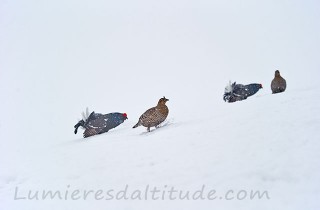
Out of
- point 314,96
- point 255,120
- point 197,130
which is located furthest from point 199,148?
point 314,96

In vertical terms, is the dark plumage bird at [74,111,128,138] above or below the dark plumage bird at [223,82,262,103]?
below

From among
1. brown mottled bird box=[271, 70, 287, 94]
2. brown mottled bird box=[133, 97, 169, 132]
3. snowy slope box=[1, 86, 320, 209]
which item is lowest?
snowy slope box=[1, 86, 320, 209]

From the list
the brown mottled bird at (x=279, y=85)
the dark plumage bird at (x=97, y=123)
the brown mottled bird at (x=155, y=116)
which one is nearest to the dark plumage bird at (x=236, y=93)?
the brown mottled bird at (x=279, y=85)

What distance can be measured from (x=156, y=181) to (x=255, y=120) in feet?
11.9

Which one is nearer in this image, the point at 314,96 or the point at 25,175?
the point at 25,175

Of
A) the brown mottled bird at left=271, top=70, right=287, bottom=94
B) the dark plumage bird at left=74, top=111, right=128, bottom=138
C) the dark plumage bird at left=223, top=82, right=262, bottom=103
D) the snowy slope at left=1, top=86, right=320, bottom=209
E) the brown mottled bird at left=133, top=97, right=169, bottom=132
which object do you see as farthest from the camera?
the dark plumage bird at left=223, top=82, right=262, bottom=103

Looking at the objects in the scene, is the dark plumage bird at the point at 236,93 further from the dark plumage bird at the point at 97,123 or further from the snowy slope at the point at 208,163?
the snowy slope at the point at 208,163

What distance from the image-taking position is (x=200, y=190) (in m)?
6.41

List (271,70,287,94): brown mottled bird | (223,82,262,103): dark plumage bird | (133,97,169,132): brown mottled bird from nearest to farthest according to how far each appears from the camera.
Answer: (133,97,169,132): brown mottled bird < (271,70,287,94): brown mottled bird < (223,82,262,103): dark plumage bird

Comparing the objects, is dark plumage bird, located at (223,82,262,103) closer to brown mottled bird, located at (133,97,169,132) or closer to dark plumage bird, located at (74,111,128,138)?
dark plumage bird, located at (74,111,128,138)

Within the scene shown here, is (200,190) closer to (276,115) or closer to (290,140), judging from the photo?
(290,140)

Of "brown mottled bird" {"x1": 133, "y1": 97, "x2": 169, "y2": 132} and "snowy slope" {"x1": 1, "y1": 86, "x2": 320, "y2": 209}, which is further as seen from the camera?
"brown mottled bird" {"x1": 133, "y1": 97, "x2": 169, "y2": 132}

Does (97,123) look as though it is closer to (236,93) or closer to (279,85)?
(236,93)

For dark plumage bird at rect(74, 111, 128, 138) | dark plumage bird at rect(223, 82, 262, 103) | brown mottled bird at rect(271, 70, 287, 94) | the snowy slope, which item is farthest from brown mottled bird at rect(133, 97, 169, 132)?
dark plumage bird at rect(223, 82, 262, 103)
